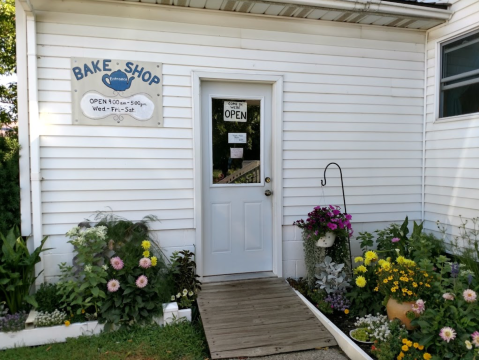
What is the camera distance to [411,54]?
440 centimetres

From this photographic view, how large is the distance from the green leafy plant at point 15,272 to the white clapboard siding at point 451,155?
14.7 ft

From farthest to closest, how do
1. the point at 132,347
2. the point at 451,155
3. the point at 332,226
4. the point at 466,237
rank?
1. the point at 451,155
2. the point at 466,237
3. the point at 332,226
4. the point at 132,347

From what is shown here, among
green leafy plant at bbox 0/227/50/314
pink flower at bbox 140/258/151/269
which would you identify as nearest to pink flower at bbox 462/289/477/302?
pink flower at bbox 140/258/151/269

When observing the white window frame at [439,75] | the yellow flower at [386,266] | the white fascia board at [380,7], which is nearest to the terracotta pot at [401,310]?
the yellow flower at [386,266]

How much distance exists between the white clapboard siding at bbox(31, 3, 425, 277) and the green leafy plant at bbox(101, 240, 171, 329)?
21.8 inches

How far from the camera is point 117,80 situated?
11.8ft

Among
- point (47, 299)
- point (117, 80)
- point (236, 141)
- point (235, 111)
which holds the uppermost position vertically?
point (117, 80)

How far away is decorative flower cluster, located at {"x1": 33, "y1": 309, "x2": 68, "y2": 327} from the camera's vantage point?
2957mm

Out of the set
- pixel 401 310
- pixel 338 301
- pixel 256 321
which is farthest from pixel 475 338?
pixel 256 321

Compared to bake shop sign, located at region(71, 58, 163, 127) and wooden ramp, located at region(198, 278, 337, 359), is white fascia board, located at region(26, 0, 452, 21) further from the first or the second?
wooden ramp, located at region(198, 278, 337, 359)

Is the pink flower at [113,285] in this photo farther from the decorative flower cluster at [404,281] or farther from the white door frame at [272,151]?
the decorative flower cluster at [404,281]

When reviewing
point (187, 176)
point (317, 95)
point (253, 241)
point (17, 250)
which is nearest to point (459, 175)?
point (317, 95)

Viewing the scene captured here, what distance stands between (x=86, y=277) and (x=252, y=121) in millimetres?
2390

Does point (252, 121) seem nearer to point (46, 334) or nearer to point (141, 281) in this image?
point (141, 281)
